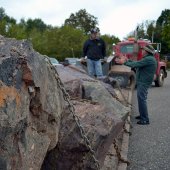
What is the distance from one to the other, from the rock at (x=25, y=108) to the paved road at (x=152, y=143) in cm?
296

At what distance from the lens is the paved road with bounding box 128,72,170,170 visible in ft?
23.3

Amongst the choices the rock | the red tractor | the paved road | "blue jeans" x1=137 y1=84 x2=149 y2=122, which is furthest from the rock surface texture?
the red tractor

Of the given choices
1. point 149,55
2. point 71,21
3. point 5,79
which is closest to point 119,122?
point 5,79

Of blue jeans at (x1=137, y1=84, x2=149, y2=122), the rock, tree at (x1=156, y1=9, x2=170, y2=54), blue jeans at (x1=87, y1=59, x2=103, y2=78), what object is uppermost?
the rock

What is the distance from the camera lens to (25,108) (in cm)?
371

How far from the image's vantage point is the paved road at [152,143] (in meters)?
7.11

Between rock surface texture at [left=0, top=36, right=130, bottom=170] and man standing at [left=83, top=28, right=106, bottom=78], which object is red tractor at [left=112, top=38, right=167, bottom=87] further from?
rock surface texture at [left=0, top=36, right=130, bottom=170]

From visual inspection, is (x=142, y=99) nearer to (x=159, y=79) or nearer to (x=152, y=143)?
(x=152, y=143)

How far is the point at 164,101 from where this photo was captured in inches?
599

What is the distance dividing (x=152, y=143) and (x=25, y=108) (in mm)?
5134

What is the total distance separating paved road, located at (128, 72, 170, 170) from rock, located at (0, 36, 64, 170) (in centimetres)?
296

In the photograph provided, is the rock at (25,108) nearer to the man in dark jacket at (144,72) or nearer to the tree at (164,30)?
the man in dark jacket at (144,72)

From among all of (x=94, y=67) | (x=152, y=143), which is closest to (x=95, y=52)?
(x=94, y=67)

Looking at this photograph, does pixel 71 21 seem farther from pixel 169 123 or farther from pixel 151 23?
pixel 169 123
